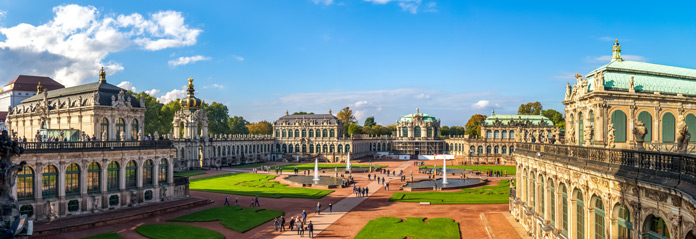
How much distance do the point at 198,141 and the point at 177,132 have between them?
485 cm

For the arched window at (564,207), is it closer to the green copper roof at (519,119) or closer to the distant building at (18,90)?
the green copper roof at (519,119)

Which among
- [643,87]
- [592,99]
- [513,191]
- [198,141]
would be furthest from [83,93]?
[643,87]

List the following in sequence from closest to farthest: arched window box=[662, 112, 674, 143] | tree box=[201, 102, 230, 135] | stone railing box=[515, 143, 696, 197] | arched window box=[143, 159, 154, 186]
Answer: stone railing box=[515, 143, 696, 197] → arched window box=[662, 112, 674, 143] → arched window box=[143, 159, 154, 186] → tree box=[201, 102, 230, 135]

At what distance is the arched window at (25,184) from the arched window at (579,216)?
3741 cm

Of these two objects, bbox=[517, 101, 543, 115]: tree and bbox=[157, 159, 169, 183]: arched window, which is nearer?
bbox=[157, 159, 169, 183]: arched window

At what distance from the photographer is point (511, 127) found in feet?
353

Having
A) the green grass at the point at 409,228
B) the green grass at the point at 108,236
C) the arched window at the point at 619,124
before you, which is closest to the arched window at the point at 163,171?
the green grass at the point at 108,236

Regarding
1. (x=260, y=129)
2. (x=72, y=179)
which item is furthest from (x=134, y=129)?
(x=260, y=129)

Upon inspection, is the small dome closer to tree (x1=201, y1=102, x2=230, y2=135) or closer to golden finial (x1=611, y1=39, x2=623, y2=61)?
tree (x1=201, y1=102, x2=230, y2=135)

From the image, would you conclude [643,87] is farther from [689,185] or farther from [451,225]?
[689,185]

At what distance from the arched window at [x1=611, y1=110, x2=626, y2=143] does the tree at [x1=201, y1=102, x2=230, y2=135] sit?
326 ft

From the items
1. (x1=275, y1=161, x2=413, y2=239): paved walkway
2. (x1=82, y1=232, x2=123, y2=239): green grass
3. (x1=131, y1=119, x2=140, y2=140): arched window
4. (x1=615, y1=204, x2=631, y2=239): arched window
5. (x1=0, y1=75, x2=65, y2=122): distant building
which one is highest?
(x1=0, y1=75, x2=65, y2=122): distant building

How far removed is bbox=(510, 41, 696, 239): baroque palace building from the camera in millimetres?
13148

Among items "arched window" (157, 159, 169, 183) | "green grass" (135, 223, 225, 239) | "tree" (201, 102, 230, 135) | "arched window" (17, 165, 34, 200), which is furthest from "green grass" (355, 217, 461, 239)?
"tree" (201, 102, 230, 135)
